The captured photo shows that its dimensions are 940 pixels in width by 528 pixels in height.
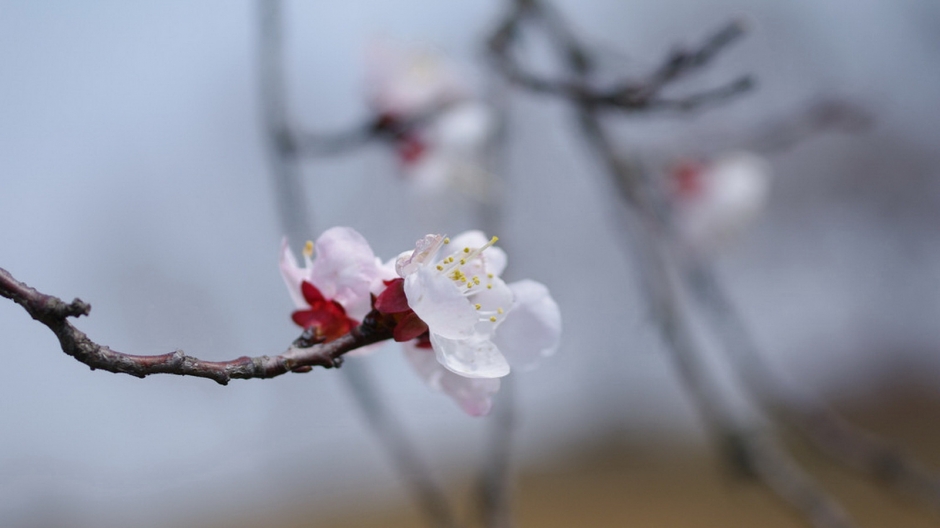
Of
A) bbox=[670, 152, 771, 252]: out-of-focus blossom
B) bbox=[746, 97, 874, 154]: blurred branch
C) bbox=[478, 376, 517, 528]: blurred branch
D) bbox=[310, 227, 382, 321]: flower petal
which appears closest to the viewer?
bbox=[310, 227, 382, 321]: flower petal

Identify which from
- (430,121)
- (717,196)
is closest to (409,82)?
(430,121)

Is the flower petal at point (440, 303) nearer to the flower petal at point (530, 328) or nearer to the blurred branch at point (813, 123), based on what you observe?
the flower petal at point (530, 328)

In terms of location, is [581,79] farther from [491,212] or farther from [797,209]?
[797,209]

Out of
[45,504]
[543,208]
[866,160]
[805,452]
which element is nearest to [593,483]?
[805,452]

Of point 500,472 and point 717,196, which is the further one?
point 717,196

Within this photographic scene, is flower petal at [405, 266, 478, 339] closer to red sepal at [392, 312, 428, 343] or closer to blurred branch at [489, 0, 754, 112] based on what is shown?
red sepal at [392, 312, 428, 343]

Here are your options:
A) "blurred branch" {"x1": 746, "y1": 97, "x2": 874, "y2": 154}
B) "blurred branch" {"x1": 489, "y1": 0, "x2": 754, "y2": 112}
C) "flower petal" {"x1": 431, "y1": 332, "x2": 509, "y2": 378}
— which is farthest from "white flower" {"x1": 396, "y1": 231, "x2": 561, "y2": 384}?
"blurred branch" {"x1": 746, "y1": 97, "x2": 874, "y2": 154}

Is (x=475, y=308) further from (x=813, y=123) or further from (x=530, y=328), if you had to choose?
(x=813, y=123)
